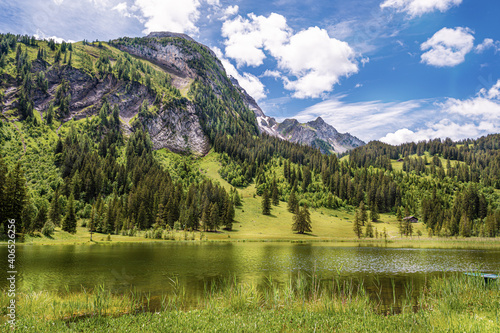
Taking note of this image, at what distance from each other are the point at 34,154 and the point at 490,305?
223047 mm

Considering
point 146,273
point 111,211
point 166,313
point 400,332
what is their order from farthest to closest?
point 111,211 < point 146,273 < point 166,313 < point 400,332

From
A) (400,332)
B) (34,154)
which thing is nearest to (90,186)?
(34,154)

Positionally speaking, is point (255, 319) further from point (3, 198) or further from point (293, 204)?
point (293, 204)

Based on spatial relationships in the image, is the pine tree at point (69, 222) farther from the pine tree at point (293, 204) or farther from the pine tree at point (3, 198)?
the pine tree at point (293, 204)

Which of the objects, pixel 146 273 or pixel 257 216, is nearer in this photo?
pixel 146 273

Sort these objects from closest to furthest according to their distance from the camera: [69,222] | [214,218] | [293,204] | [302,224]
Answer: [69,222], [214,218], [302,224], [293,204]

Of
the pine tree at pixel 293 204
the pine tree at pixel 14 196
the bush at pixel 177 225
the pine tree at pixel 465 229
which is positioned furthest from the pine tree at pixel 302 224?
the pine tree at pixel 14 196

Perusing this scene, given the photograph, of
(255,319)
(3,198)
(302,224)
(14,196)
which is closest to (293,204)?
(302,224)

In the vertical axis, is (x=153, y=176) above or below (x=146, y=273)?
above

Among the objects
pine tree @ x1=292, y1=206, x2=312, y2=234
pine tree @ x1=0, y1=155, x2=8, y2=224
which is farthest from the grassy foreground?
pine tree @ x1=292, y1=206, x2=312, y2=234

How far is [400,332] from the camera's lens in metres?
11.8

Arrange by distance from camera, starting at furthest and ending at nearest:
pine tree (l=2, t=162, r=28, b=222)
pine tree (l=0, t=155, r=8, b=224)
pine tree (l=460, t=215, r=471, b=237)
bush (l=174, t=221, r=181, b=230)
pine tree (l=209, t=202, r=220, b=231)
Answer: pine tree (l=460, t=215, r=471, b=237)
pine tree (l=209, t=202, r=220, b=231)
bush (l=174, t=221, r=181, b=230)
pine tree (l=2, t=162, r=28, b=222)
pine tree (l=0, t=155, r=8, b=224)

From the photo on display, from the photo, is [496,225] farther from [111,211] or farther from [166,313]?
[111,211]

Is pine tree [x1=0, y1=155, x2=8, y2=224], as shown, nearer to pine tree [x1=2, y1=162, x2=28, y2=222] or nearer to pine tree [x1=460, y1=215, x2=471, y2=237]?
pine tree [x1=2, y1=162, x2=28, y2=222]
